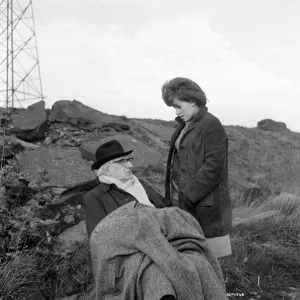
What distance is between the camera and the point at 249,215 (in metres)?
7.68

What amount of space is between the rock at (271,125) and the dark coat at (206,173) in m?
18.0

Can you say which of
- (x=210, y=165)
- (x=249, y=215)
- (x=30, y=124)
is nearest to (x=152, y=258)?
(x=210, y=165)

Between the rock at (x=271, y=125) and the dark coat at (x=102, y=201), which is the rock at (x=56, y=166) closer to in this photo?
the dark coat at (x=102, y=201)

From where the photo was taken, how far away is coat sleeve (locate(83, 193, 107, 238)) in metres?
3.35

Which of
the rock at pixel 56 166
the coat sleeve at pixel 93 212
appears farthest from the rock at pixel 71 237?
the coat sleeve at pixel 93 212

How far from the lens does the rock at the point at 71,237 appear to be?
15.5 feet

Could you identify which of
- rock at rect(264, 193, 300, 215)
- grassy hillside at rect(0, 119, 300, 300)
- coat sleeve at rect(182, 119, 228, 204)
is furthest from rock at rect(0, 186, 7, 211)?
rock at rect(264, 193, 300, 215)

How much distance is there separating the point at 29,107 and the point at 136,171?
2925mm

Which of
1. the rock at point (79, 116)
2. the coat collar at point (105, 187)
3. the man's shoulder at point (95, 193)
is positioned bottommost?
the man's shoulder at point (95, 193)

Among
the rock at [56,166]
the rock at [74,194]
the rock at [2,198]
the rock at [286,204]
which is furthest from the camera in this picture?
the rock at [286,204]

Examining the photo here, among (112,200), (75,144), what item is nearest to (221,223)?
(112,200)

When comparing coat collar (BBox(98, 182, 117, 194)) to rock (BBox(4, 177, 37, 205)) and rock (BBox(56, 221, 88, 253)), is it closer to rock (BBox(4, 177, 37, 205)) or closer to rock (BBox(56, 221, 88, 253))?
rock (BBox(56, 221, 88, 253))

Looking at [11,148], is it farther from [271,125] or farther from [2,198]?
[271,125]

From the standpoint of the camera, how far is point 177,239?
9.66 ft
